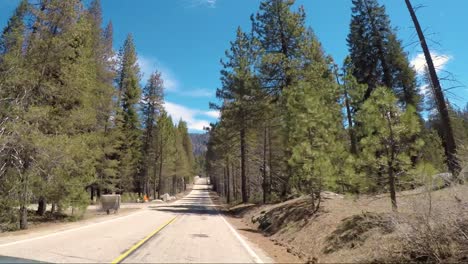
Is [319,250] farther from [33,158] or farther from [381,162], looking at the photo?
[33,158]

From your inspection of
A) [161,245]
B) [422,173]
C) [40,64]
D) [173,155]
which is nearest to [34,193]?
[40,64]

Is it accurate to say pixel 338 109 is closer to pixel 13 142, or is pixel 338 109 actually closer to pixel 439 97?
pixel 439 97

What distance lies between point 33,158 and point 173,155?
164ft

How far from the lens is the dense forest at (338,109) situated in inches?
416

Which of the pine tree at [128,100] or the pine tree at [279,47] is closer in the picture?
the pine tree at [279,47]

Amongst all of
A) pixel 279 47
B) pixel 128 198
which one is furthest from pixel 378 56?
pixel 128 198

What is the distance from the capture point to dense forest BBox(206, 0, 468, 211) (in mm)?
10555

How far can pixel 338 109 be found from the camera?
20.2 meters

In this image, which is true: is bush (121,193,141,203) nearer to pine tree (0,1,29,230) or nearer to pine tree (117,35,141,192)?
pine tree (117,35,141,192)

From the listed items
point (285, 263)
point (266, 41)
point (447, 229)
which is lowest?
point (285, 263)

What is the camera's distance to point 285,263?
355 inches

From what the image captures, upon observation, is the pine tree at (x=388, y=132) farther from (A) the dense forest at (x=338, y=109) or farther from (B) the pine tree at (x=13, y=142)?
(B) the pine tree at (x=13, y=142)

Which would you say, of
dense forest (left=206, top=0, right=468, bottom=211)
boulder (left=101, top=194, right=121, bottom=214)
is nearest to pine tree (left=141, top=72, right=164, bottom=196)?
dense forest (left=206, top=0, right=468, bottom=211)

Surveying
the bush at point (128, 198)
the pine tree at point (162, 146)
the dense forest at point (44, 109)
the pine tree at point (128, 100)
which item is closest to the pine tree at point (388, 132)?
the dense forest at point (44, 109)
